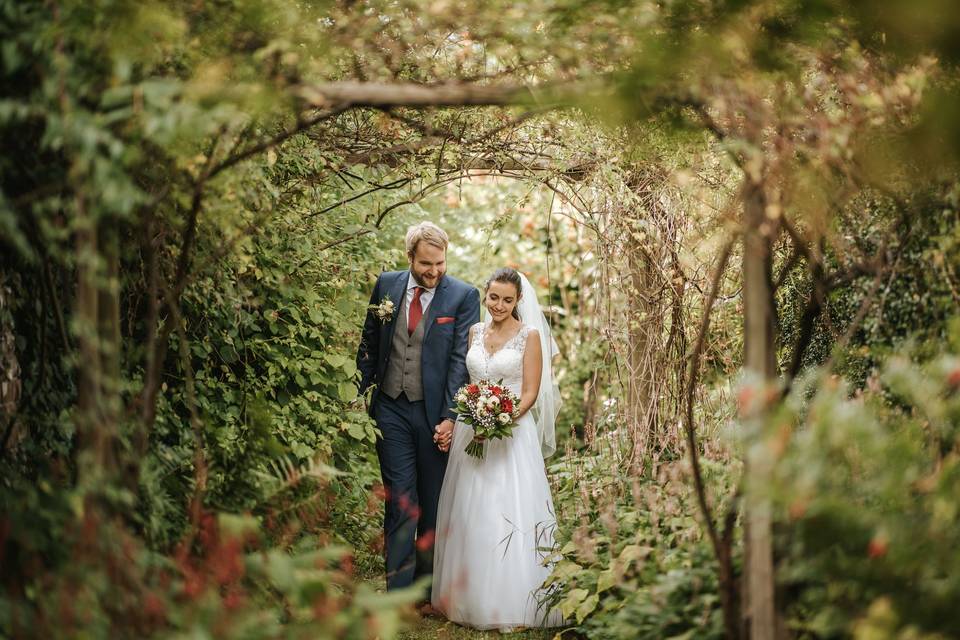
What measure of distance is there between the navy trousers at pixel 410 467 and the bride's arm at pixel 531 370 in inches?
23.9

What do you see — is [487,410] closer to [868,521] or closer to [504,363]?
[504,363]

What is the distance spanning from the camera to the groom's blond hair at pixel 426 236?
5.50m

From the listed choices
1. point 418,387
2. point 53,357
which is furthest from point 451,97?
point 418,387

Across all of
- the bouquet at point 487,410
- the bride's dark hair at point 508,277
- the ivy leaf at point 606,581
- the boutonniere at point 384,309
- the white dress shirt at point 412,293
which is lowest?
the ivy leaf at point 606,581

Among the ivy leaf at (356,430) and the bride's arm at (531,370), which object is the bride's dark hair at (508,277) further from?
the ivy leaf at (356,430)

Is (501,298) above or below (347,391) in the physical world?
above

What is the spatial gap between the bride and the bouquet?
0.60ft

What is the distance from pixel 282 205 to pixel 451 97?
7.83 ft

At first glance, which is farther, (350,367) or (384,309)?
(350,367)

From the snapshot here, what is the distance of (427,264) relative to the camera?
5.54 meters

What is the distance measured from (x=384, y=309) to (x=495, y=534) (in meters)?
1.46

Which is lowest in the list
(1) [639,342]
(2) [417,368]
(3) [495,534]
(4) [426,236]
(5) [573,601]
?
(5) [573,601]

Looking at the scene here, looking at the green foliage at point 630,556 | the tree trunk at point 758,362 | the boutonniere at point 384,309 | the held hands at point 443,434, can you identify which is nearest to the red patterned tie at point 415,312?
the boutonniere at point 384,309

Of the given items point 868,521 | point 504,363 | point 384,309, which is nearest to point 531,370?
point 504,363
